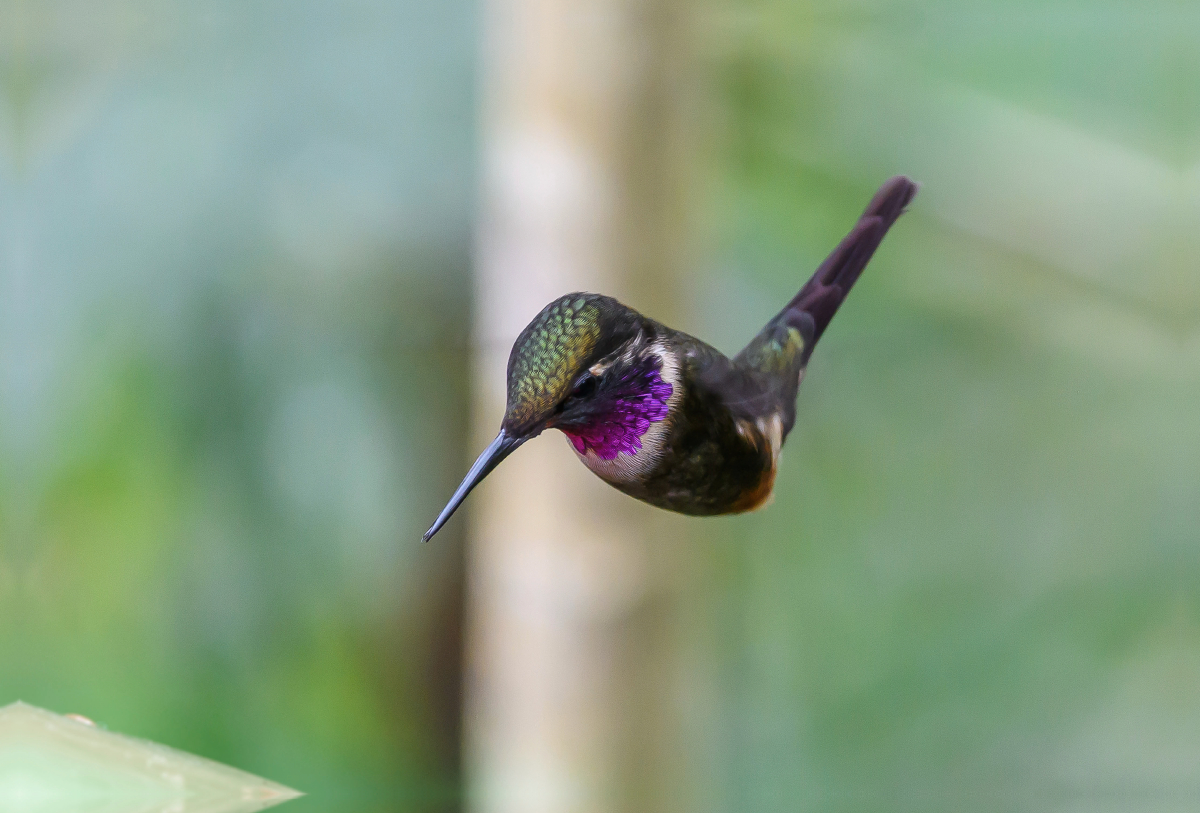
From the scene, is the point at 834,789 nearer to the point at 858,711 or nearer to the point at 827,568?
the point at 858,711

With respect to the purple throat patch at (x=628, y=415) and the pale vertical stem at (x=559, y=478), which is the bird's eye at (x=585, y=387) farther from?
the pale vertical stem at (x=559, y=478)

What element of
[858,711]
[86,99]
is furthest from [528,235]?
[858,711]

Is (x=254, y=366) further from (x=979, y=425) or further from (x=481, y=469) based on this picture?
(x=481, y=469)

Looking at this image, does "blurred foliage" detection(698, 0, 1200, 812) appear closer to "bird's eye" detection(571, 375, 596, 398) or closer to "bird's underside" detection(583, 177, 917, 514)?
"bird's underside" detection(583, 177, 917, 514)

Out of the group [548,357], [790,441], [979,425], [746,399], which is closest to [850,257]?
[746,399]

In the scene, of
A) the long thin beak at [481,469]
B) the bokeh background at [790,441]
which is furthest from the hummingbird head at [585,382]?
the bokeh background at [790,441]
